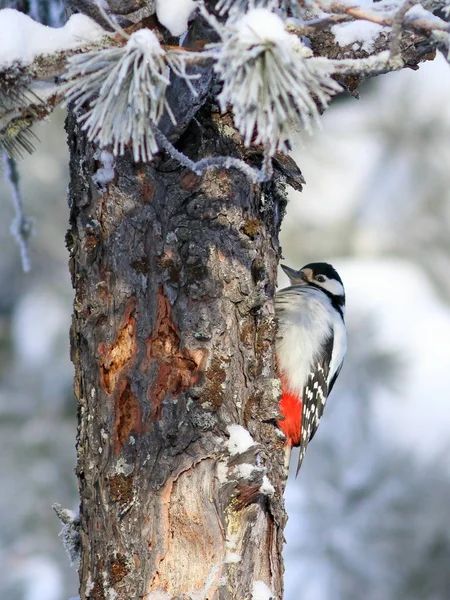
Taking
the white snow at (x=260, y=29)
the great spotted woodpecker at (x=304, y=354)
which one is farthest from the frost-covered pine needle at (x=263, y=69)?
the great spotted woodpecker at (x=304, y=354)

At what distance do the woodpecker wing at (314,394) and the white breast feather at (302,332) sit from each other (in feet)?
0.10

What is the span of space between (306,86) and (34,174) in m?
4.66

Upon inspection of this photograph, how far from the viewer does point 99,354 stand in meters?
2.32

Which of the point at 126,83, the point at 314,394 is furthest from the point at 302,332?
the point at 126,83

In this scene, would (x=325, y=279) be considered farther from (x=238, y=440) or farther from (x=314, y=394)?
(x=238, y=440)

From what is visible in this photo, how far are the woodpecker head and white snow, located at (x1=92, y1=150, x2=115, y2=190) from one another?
1666mm

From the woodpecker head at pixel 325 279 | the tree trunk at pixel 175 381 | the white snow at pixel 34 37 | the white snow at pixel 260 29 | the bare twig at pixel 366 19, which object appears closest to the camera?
the white snow at pixel 260 29

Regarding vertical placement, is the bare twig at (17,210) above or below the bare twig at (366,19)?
above

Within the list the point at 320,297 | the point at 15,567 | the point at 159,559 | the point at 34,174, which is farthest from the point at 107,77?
the point at 15,567

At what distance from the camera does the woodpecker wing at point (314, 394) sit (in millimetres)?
3385

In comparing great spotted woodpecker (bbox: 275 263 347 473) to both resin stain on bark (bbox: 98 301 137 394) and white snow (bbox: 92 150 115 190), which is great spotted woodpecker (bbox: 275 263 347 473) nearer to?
resin stain on bark (bbox: 98 301 137 394)

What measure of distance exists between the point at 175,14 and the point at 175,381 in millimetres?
890

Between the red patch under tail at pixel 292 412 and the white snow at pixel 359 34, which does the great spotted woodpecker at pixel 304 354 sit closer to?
the red patch under tail at pixel 292 412

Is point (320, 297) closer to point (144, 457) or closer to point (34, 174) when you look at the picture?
point (144, 457)
